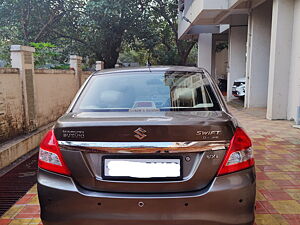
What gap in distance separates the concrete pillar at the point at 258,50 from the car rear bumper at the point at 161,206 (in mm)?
8701

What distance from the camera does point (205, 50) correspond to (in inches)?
711

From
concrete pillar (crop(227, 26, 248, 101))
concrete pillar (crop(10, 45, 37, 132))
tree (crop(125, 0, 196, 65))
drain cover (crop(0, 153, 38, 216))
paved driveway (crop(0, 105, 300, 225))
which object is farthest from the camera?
tree (crop(125, 0, 196, 65))

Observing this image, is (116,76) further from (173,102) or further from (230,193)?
(230,193)

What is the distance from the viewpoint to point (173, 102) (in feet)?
8.29

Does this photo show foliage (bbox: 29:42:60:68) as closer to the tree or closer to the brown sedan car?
the brown sedan car

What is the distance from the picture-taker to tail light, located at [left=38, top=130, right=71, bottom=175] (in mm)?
1979

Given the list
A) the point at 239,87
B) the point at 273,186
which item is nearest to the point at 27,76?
the point at 273,186

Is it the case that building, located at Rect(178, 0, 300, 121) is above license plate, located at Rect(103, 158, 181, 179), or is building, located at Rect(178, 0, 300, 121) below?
above

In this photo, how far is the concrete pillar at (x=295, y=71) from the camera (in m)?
7.25

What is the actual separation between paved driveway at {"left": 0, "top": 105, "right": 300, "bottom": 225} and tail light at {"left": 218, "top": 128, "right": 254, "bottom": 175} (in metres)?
1.01

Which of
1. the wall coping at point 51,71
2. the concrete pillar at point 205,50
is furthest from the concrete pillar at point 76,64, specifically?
the concrete pillar at point 205,50

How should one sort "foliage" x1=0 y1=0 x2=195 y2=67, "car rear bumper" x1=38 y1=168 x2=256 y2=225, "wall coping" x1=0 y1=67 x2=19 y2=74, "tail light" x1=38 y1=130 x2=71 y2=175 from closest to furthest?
"car rear bumper" x1=38 y1=168 x2=256 y2=225 → "tail light" x1=38 y1=130 x2=71 y2=175 → "wall coping" x1=0 y1=67 x2=19 y2=74 → "foliage" x1=0 y1=0 x2=195 y2=67

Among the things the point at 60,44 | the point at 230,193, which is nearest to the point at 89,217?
the point at 230,193

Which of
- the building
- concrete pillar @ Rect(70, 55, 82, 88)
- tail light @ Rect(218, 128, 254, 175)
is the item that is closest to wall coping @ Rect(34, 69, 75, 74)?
concrete pillar @ Rect(70, 55, 82, 88)
